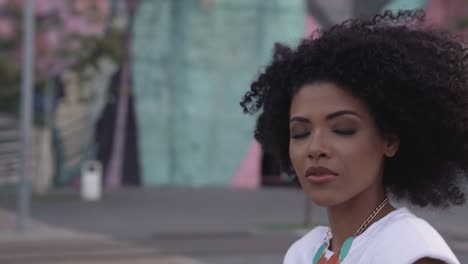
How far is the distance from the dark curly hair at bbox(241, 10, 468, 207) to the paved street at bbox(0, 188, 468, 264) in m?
7.16

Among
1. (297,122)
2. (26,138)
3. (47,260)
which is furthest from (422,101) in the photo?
(26,138)

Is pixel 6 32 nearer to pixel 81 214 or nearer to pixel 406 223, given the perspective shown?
A: pixel 81 214

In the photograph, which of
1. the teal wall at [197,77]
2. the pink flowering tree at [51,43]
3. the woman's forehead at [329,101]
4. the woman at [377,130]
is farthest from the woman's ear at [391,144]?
the teal wall at [197,77]

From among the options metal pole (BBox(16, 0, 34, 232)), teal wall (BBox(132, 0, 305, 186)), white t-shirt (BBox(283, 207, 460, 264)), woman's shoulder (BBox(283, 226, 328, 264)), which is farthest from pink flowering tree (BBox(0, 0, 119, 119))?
white t-shirt (BBox(283, 207, 460, 264))

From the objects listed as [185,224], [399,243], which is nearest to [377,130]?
[399,243]

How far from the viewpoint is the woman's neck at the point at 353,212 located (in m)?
2.09

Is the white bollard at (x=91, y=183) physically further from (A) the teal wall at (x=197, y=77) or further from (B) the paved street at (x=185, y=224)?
(A) the teal wall at (x=197, y=77)

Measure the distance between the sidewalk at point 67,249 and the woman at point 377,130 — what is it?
33.3 feet

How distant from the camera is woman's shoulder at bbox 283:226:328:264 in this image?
2287 mm

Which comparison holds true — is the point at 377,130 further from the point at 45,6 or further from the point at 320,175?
the point at 45,6

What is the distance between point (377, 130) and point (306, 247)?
0.40 meters

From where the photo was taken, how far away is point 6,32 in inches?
830

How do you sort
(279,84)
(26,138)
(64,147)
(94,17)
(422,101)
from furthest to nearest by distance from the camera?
(64,147) → (94,17) → (26,138) → (279,84) → (422,101)

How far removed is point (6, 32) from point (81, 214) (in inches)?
200
